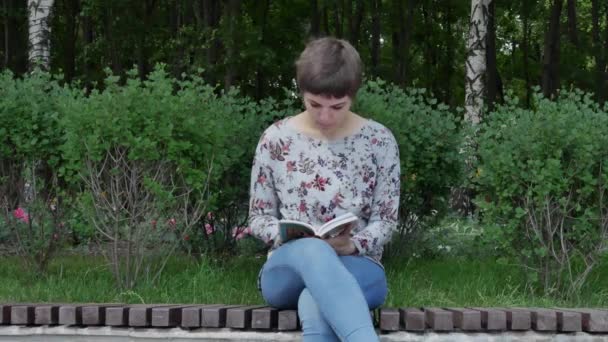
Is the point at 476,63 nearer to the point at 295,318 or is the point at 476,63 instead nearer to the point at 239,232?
the point at 239,232

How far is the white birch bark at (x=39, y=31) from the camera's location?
9555 millimetres

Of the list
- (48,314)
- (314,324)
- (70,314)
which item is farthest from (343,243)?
(48,314)

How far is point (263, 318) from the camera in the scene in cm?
389

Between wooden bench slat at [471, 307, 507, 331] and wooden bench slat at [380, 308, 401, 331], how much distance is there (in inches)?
15.3

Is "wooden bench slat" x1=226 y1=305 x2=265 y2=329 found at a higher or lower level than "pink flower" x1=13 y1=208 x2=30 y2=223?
lower

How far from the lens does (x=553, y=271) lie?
4762mm

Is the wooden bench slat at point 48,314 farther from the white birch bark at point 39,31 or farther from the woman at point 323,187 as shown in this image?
the white birch bark at point 39,31

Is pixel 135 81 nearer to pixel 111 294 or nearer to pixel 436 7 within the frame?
pixel 111 294

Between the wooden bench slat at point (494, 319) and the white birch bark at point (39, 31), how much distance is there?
6.86 m

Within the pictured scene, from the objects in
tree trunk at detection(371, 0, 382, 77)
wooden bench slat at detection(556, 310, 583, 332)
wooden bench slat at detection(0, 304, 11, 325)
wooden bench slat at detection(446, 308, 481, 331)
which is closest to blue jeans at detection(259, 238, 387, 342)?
wooden bench slat at detection(446, 308, 481, 331)

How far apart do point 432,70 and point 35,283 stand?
19.0 meters

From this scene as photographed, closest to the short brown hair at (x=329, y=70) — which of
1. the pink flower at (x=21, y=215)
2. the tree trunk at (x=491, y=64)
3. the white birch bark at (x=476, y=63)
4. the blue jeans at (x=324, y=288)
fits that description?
the blue jeans at (x=324, y=288)

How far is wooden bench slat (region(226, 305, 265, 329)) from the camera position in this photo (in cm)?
391

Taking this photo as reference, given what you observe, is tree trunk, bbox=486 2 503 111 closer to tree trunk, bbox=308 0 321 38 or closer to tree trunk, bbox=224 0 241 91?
tree trunk, bbox=308 0 321 38
